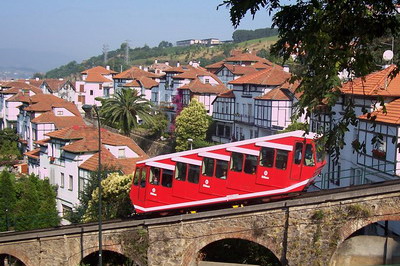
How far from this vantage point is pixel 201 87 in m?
61.0

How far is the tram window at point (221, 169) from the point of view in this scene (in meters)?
22.7

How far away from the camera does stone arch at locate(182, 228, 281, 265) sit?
2052 cm

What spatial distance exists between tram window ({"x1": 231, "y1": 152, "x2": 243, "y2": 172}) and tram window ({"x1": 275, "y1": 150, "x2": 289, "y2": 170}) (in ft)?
4.84

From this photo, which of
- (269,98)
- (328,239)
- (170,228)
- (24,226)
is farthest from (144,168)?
(269,98)

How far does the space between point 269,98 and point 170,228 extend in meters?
26.3

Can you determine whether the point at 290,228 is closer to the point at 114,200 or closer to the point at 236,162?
the point at 236,162

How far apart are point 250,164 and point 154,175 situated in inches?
173

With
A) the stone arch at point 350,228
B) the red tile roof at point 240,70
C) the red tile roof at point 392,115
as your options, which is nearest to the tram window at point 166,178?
the stone arch at point 350,228

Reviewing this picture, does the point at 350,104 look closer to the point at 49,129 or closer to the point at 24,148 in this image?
the point at 49,129

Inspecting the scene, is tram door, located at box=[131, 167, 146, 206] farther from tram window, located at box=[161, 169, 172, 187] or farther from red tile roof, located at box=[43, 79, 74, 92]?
red tile roof, located at box=[43, 79, 74, 92]

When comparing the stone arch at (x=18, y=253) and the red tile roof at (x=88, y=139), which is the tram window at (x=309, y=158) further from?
the red tile roof at (x=88, y=139)

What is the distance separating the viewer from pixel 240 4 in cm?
970

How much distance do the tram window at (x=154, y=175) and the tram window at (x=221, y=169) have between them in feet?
9.05

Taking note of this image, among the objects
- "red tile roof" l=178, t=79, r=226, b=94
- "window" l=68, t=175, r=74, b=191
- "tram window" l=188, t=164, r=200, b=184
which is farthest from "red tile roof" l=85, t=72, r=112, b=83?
"tram window" l=188, t=164, r=200, b=184
